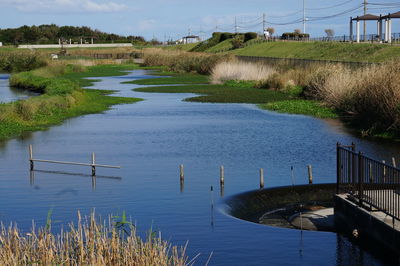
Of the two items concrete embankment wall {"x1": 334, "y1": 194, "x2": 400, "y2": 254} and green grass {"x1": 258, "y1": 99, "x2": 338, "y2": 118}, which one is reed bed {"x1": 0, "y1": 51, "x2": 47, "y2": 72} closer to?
green grass {"x1": 258, "y1": 99, "x2": 338, "y2": 118}

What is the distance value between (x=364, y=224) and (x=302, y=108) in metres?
39.1

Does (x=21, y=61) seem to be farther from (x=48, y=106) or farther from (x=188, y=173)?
(x=188, y=173)

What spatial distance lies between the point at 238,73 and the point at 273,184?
62.9 metres

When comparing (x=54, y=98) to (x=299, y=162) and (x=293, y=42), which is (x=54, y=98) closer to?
(x=299, y=162)

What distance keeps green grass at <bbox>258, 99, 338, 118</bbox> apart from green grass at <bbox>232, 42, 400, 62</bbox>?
15863 millimetres

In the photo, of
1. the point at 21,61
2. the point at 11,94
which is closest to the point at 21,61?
the point at 21,61

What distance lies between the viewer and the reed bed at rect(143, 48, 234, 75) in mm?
118012

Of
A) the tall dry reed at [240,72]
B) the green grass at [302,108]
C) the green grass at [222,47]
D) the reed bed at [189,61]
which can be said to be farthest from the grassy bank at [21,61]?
the green grass at [302,108]

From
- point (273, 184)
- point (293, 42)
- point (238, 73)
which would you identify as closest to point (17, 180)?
point (273, 184)

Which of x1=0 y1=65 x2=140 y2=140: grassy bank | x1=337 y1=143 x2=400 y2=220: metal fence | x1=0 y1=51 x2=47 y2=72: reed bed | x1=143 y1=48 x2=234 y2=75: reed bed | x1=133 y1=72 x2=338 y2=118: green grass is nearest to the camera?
x1=337 y1=143 x2=400 y2=220: metal fence

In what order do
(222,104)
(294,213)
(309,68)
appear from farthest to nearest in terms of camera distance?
(309,68)
(222,104)
(294,213)

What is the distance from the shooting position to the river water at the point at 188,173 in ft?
78.7

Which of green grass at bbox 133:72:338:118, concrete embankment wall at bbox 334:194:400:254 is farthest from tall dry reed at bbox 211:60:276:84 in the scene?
concrete embankment wall at bbox 334:194:400:254

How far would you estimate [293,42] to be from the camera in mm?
143500
